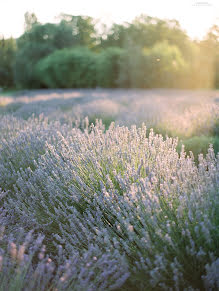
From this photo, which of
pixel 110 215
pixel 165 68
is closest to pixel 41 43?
pixel 165 68

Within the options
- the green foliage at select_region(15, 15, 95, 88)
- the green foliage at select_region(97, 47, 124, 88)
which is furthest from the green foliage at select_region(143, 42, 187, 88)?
the green foliage at select_region(15, 15, 95, 88)

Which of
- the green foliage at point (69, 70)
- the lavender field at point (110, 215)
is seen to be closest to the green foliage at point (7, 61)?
the green foliage at point (69, 70)

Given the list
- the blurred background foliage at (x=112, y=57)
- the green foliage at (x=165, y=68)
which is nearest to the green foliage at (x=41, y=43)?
the blurred background foliage at (x=112, y=57)

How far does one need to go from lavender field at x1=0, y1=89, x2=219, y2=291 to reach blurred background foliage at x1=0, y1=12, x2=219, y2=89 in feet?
23.9

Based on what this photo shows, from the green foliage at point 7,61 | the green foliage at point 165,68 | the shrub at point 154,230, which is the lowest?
the shrub at point 154,230

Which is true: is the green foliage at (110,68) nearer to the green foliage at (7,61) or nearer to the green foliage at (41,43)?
the green foliage at (41,43)

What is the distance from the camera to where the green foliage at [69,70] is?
1071 inches

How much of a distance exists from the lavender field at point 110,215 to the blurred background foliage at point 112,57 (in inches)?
287

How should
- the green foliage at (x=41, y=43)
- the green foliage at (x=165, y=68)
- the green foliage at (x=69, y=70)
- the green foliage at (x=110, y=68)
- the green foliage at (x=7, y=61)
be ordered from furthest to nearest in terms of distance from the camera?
the green foliage at (x=7, y=61)
the green foliage at (x=41, y=43)
the green foliage at (x=69, y=70)
the green foliage at (x=110, y=68)
the green foliage at (x=165, y=68)

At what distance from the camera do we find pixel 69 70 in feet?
96.6

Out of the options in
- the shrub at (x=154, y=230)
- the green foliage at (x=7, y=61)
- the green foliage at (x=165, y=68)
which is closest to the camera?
the shrub at (x=154, y=230)

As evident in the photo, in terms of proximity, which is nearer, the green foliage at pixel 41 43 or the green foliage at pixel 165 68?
the green foliage at pixel 165 68

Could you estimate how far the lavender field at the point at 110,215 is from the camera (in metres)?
1.44

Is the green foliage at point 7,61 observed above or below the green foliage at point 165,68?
above
